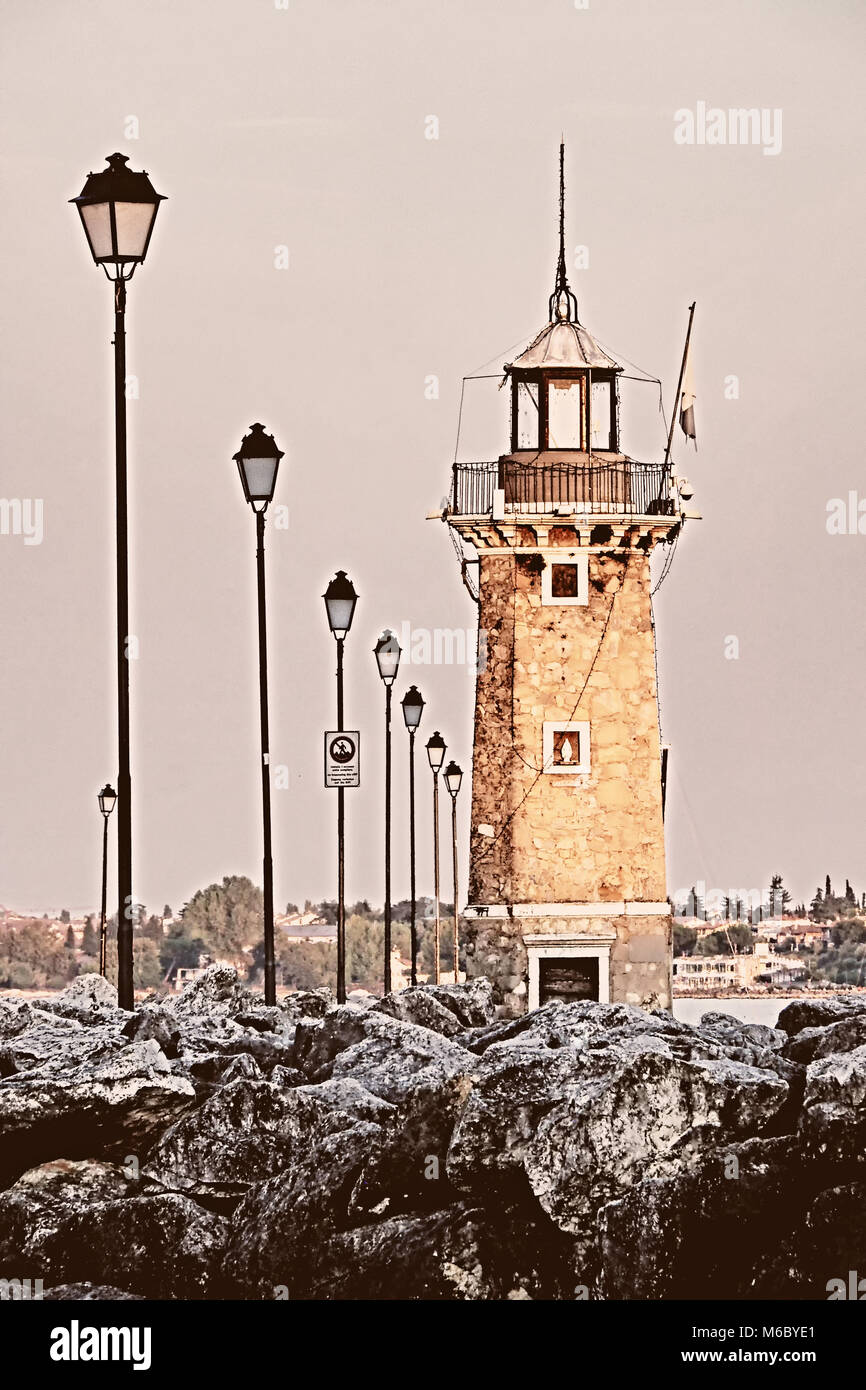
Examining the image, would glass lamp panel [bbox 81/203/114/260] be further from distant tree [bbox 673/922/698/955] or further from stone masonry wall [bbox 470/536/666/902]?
distant tree [bbox 673/922/698/955]

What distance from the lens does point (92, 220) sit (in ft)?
46.1

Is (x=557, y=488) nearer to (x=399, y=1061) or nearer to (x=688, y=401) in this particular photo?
(x=688, y=401)

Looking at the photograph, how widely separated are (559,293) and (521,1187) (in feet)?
79.9

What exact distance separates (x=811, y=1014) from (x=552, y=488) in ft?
58.9

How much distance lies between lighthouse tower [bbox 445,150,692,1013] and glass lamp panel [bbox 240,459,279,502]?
57.0 feet

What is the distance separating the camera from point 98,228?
14023 millimetres

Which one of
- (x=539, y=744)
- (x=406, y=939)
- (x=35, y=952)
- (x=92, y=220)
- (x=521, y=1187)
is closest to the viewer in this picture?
(x=521, y=1187)

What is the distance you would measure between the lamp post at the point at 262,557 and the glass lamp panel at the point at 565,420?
55.6 feet

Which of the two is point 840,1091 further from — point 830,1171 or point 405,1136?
point 405,1136

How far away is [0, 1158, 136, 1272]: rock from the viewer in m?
13.2

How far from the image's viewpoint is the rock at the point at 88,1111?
13711 mm

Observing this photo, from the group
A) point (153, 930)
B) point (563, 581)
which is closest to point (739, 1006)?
point (563, 581)
